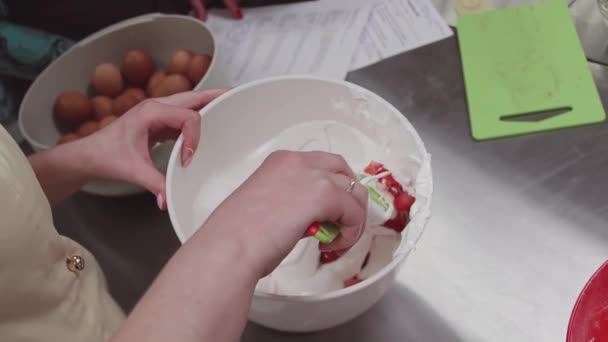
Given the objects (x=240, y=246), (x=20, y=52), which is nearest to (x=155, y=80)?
(x=20, y=52)

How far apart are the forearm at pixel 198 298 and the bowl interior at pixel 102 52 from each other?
1.32 feet

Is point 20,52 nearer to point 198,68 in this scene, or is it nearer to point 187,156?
point 198,68

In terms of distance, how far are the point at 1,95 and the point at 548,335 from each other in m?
0.69

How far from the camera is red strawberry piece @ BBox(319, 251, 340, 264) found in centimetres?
53

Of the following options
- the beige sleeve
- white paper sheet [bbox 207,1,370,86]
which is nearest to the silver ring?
the beige sleeve

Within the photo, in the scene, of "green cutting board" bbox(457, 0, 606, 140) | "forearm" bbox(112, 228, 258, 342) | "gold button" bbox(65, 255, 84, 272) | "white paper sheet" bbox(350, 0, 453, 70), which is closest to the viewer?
"forearm" bbox(112, 228, 258, 342)

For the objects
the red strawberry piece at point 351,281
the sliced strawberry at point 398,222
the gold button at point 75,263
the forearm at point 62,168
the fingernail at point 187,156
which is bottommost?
the red strawberry piece at point 351,281

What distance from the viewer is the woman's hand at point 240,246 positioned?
38 cm

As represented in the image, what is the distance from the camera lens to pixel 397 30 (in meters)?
0.82

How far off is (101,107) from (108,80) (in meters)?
0.04

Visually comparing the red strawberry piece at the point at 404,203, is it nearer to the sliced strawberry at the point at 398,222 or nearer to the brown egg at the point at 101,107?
the sliced strawberry at the point at 398,222

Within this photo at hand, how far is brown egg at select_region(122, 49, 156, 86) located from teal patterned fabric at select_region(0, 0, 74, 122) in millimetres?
103

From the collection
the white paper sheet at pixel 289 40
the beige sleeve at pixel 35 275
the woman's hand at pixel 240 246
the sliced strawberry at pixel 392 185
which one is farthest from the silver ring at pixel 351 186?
the white paper sheet at pixel 289 40

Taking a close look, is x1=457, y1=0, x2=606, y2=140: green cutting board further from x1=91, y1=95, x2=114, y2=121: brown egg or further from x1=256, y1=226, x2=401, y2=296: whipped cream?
x1=91, y1=95, x2=114, y2=121: brown egg
